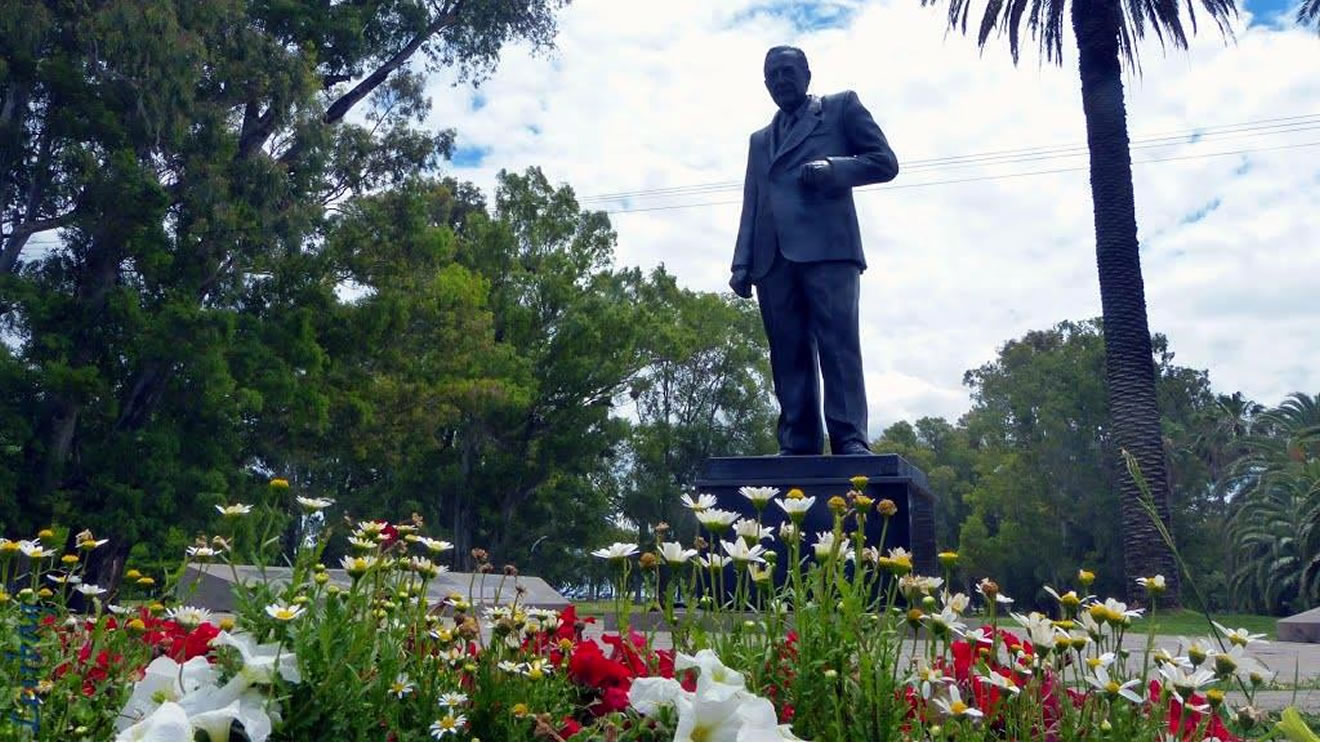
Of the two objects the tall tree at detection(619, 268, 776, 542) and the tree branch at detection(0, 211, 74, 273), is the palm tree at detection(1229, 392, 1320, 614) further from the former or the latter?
the tree branch at detection(0, 211, 74, 273)

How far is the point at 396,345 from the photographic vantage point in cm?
2206

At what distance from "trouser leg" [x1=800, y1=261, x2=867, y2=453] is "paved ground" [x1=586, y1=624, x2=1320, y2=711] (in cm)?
179

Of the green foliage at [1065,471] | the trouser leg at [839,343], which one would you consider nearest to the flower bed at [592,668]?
the trouser leg at [839,343]

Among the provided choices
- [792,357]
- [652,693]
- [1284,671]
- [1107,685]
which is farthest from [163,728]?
[792,357]

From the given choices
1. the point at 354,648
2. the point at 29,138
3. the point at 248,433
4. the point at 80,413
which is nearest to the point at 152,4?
the point at 29,138

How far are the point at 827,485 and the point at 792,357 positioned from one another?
1.03 meters

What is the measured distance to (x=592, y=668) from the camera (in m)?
2.70

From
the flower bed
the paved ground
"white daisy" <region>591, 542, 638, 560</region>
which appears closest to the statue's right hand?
the paved ground

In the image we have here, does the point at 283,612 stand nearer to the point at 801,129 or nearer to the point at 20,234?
the point at 801,129

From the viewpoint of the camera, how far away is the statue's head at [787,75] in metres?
7.46

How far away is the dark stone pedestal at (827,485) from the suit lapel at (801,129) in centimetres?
185

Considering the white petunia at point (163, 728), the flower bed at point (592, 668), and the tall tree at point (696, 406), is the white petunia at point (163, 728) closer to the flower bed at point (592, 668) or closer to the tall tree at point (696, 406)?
the flower bed at point (592, 668)

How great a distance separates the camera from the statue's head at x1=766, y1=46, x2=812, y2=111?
7.46 metres

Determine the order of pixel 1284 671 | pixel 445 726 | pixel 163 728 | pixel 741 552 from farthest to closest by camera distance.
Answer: pixel 1284 671, pixel 741 552, pixel 445 726, pixel 163 728
